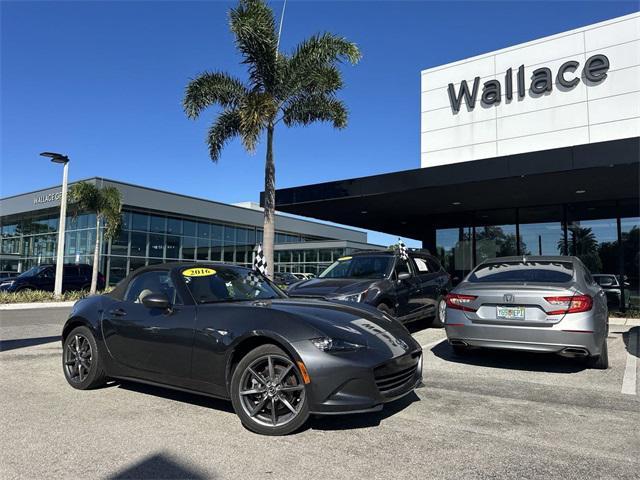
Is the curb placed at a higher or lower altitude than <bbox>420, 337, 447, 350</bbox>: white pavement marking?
lower

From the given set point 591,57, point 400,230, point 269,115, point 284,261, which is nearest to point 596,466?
point 269,115

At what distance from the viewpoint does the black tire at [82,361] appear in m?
5.46

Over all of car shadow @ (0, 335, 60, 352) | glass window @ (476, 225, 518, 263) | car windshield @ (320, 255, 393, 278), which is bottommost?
car shadow @ (0, 335, 60, 352)

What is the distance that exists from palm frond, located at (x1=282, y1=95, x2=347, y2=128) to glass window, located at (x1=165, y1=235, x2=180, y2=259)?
67.5 ft

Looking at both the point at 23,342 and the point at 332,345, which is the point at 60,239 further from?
the point at 332,345

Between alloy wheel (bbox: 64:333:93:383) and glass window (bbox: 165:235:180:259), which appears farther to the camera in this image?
glass window (bbox: 165:235:180:259)

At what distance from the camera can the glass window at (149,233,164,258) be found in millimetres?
32781

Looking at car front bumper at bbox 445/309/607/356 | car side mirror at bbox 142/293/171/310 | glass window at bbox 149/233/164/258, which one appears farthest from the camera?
glass window at bbox 149/233/164/258

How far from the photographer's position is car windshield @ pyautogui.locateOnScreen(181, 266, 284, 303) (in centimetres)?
505

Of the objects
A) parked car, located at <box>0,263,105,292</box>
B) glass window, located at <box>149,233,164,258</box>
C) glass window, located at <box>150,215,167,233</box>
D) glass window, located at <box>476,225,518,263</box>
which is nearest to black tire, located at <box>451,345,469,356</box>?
glass window, located at <box>476,225,518,263</box>

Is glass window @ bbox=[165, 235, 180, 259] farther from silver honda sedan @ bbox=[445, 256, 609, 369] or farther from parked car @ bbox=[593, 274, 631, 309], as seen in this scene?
silver honda sedan @ bbox=[445, 256, 609, 369]

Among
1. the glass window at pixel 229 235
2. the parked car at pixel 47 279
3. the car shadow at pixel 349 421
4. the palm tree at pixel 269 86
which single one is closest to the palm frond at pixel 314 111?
the palm tree at pixel 269 86

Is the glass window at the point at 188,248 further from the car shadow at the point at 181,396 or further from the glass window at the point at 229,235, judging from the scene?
the car shadow at the point at 181,396

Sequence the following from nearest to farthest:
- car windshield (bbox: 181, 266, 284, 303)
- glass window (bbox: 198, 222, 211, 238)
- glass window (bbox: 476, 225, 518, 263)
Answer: car windshield (bbox: 181, 266, 284, 303), glass window (bbox: 476, 225, 518, 263), glass window (bbox: 198, 222, 211, 238)
